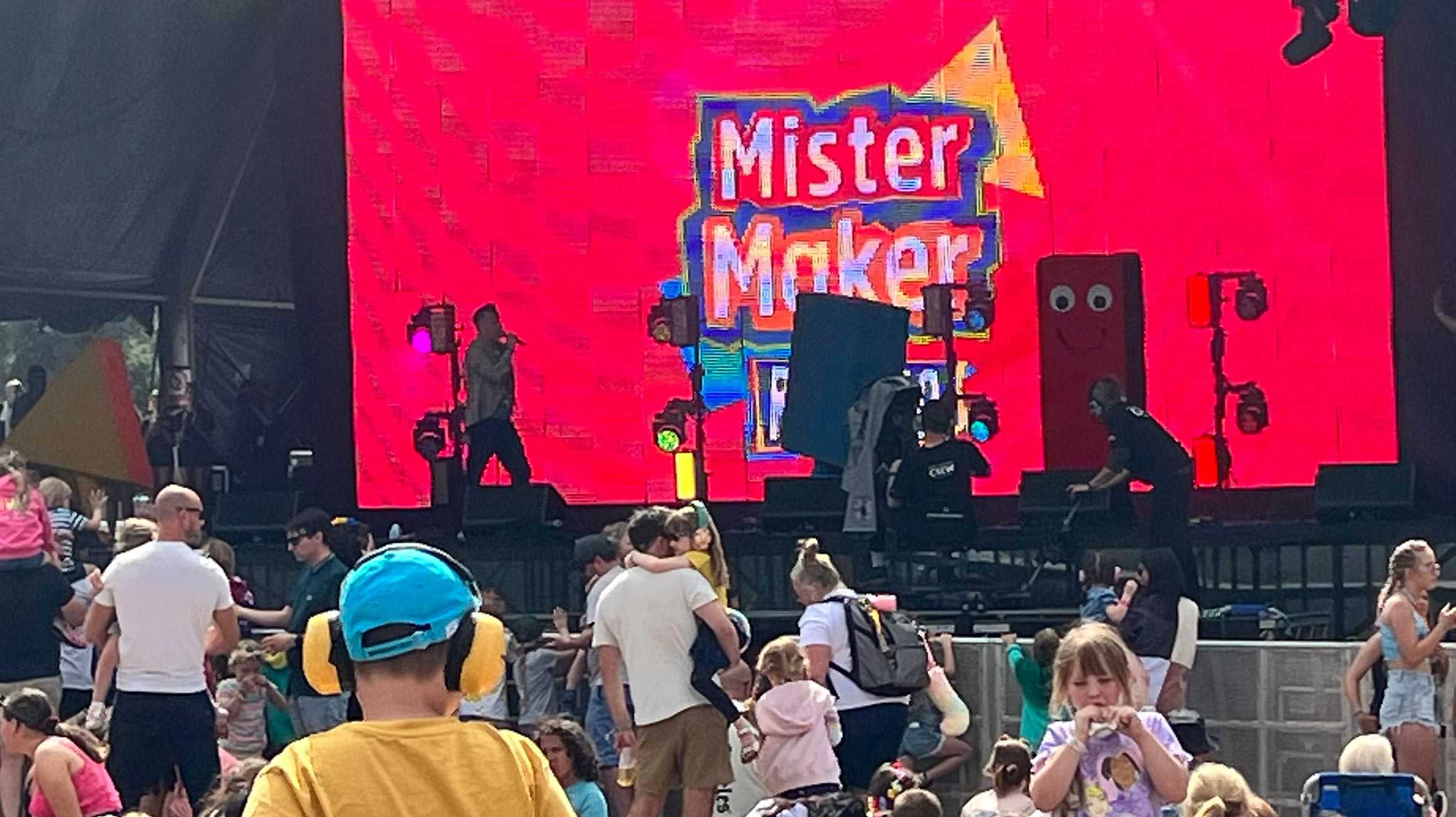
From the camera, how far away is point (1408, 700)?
971 centimetres

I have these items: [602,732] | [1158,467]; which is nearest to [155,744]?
[602,732]

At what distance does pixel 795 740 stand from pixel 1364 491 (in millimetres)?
7626

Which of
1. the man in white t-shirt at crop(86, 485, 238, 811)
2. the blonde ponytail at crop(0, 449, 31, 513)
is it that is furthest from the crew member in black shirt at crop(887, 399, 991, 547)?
the man in white t-shirt at crop(86, 485, 238, 811)

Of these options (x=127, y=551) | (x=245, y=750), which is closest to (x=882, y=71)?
(x=245, y=750)

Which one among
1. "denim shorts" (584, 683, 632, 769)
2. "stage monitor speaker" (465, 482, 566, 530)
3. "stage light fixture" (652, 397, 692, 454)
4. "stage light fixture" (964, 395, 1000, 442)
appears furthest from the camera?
"stage light fixture" (652, 397, 692, 454)

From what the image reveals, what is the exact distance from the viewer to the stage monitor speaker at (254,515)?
16.9 m

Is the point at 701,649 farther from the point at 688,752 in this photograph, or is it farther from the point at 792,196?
A: the point at 792,196

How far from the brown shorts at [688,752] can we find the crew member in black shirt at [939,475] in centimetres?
535

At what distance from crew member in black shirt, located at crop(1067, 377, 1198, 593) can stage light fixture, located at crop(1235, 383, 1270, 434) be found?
3.12 metres

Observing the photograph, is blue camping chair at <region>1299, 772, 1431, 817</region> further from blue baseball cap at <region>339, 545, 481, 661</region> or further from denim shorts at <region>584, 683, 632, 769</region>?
blue baseball cap at <region>339, 545, 481, 661</region>

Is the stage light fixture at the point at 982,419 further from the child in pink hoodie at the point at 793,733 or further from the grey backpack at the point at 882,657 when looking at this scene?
the child in pink hoodie at the point at 793,733

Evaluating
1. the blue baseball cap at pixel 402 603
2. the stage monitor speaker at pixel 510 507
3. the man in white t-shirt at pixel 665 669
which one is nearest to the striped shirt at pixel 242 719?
the man in white t-shirt at pixel 665 669

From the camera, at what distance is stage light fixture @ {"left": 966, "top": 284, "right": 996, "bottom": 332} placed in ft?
57.7

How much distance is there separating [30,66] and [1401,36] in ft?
30.5
